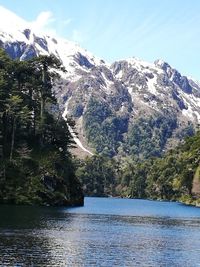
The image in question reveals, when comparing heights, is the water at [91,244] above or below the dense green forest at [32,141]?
below

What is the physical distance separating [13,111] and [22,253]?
4162 inches

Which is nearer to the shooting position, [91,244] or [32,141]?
[91,244]

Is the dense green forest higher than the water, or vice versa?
the dense green forest

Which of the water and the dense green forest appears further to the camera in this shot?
the dense green forest

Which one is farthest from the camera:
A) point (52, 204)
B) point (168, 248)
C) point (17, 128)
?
point (17, 128)

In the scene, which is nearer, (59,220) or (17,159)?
(59,220)

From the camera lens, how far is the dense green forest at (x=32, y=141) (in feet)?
496

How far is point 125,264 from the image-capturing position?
188ft

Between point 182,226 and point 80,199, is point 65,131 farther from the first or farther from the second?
point 182,226

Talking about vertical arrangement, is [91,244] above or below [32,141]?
below

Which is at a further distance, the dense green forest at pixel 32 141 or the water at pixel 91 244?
the dense green forest at pixel 32 141

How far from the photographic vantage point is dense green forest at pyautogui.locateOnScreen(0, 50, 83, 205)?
151125 millimetres

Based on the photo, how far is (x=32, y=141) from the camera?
17412 cm

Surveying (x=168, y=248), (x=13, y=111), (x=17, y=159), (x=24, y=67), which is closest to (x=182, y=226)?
(x=168, y=248)
